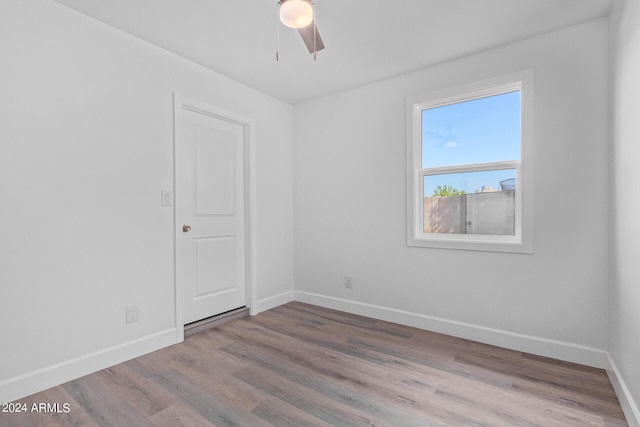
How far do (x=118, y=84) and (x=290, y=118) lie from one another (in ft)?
6.47

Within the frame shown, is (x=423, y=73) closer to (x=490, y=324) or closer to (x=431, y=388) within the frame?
(x=490, y=324)

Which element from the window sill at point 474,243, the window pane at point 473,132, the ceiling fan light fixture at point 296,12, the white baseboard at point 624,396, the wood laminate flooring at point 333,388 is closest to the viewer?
the ceiling fan light fixture at point 296,12

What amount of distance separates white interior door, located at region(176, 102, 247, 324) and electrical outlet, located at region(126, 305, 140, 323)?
364 mm

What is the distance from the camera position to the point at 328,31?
7.83 ft

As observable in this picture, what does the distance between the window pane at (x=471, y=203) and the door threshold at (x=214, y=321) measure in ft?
6.80

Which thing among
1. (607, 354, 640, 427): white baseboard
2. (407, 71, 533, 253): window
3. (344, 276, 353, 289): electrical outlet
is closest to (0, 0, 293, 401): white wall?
(344, 276, 353, 289): electrical outlet

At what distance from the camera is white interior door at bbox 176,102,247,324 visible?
289 centimetres

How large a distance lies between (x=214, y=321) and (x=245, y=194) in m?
1.32

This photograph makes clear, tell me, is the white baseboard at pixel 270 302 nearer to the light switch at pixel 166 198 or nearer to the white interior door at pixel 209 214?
the white interior door at pixel 209 214

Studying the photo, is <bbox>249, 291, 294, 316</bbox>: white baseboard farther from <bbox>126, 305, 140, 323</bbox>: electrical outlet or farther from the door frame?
<bbox>126, 305, 140, 323</bbox>: electrical outlet

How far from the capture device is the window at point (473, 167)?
2.56 metres

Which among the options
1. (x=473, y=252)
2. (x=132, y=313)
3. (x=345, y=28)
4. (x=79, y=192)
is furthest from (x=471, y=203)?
(x=79, y=192)

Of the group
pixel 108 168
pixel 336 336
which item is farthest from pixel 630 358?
pixel 108 168

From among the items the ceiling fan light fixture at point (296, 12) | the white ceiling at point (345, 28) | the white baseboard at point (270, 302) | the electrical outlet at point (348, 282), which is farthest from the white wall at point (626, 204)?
the white baseboard at point (270, 302)
